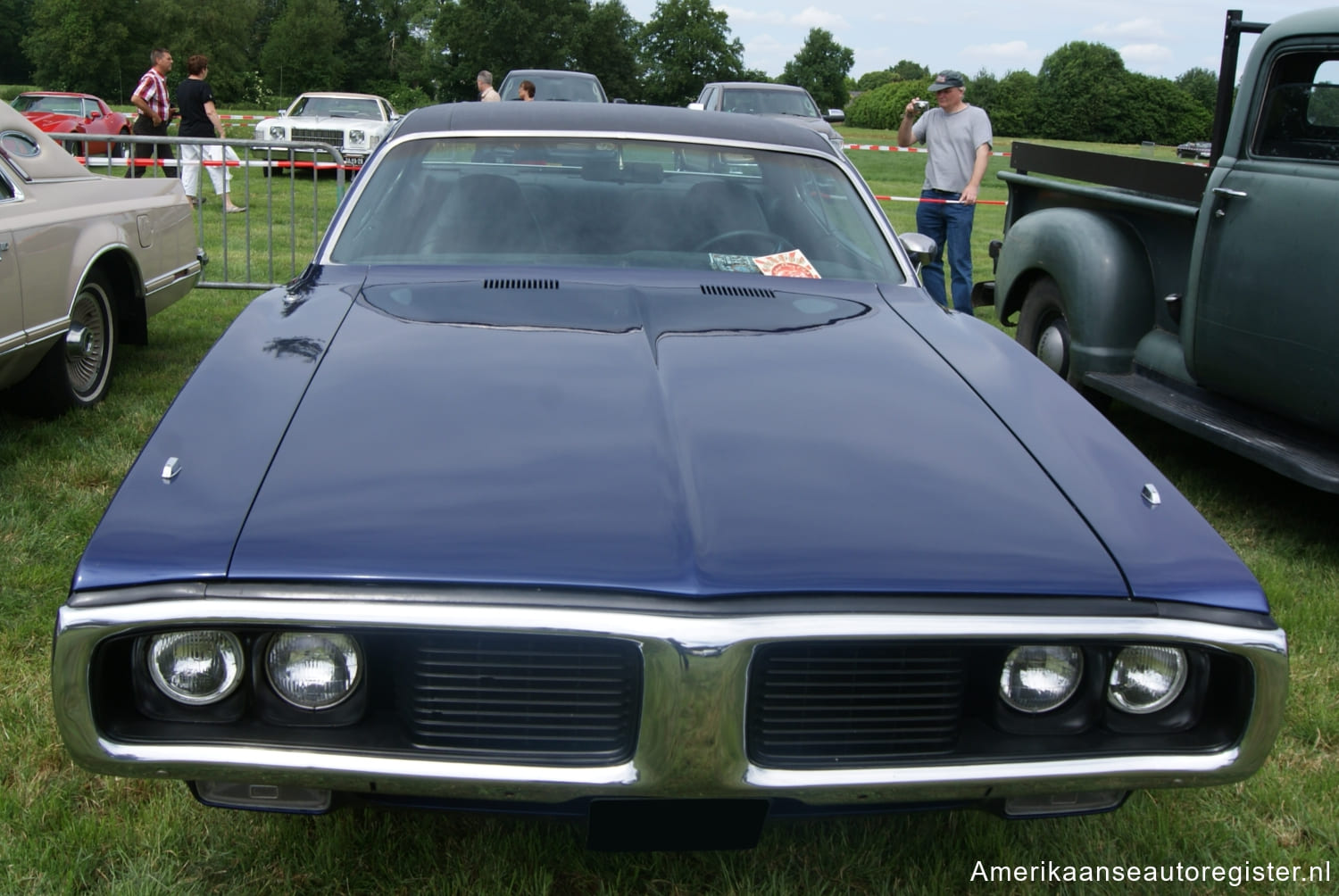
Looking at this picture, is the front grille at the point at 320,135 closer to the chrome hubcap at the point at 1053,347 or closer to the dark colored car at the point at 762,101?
the dark colored car at the point at 762,101

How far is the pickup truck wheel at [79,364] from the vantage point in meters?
4.89

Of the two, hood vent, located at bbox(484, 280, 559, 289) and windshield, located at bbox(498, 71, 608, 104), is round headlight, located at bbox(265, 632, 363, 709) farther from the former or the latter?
windshield, located at bbox(498, 71, 608, 104)

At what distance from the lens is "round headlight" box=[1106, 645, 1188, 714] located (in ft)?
6.05

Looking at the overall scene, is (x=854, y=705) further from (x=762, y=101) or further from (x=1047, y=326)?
(x=762, y=101)

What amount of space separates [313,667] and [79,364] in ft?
13.5

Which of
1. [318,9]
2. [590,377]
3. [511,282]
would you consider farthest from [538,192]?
[318,9]

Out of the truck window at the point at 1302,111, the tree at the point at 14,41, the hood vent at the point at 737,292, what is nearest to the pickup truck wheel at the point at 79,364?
the hood vent at the point at 737,292

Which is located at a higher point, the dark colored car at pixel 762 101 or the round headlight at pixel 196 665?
the dark colored car at pixel 762 101

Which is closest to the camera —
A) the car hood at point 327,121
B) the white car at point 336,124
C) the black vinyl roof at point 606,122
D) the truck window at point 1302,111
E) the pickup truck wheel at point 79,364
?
the black vinyl roof at point 606,122

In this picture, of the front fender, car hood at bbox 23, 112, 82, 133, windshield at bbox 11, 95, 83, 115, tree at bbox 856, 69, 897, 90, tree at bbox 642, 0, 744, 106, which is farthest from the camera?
tree at bbox 856, 69, 897, 90

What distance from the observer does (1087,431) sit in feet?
7.70

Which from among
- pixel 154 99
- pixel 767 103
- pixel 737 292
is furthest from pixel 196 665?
pixel 767 103

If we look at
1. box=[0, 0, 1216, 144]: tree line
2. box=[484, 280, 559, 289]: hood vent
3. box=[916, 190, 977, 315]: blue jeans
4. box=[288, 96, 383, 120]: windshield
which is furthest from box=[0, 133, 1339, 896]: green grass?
box=[0, 0, 1216, 144]: tree line

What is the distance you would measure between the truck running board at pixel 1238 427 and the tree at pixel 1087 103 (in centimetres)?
4416
